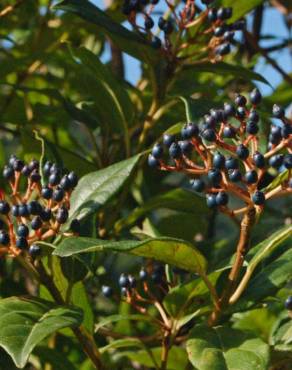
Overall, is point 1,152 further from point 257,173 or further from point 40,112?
point 257,173

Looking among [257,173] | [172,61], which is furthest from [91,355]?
[172,61]

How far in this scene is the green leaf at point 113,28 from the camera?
221 cm

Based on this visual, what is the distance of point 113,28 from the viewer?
2.29 metres

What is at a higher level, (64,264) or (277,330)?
(64,264)

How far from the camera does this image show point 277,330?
2182 millimetres

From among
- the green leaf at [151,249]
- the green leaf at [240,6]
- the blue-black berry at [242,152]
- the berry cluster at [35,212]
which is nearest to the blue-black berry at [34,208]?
the berry cluster at [35,212]

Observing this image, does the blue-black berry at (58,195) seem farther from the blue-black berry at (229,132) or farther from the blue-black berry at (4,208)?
the blue-black berry at (229,132)

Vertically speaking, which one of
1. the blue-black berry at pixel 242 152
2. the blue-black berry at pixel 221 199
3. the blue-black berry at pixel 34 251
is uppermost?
the blue-black berry at pixel 242 152

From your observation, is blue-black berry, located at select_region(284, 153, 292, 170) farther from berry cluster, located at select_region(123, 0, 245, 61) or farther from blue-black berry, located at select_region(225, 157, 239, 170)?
berry cluster, located at select_region(123, 0, 245, 61)

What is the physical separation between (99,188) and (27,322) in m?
0.41

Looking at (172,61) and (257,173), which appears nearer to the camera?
(257,173)

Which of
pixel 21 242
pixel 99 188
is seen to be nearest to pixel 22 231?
pixel 21 242

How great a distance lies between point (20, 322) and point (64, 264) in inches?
11.9

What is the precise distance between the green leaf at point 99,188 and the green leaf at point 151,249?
261 millimetres
